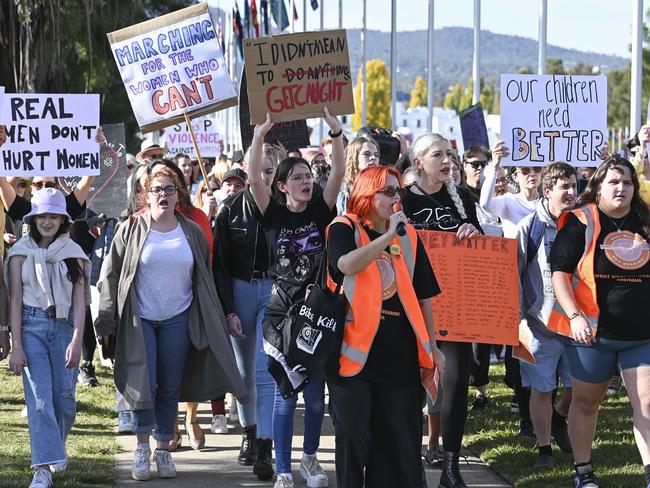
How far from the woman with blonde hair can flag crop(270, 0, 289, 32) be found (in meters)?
27.4

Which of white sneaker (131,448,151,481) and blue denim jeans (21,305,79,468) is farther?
white sneaker (131,448,151,481)

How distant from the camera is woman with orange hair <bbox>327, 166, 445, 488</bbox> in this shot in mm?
5984

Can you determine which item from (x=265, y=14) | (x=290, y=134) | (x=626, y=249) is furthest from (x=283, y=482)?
(x=265, y=14)

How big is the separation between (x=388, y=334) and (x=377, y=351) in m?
0.10

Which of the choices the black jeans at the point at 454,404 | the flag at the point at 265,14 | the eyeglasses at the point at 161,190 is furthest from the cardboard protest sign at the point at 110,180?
the flag at the point at 265,14

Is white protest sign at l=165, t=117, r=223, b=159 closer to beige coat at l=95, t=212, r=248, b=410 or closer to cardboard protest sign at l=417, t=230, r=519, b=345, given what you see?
beige coat at l=95, t=212, r=248, b=410

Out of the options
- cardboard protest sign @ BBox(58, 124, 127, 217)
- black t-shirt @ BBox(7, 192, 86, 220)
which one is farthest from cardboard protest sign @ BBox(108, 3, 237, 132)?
black t-shirt @ BBox(7, 192, 86, 220)

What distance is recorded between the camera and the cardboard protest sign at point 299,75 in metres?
8.02

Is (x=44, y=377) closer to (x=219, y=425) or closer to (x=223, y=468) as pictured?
(x=223, y=468)

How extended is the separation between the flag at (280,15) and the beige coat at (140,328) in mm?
27274

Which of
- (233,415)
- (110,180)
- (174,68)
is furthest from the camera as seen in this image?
(110,180)

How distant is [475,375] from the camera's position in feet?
32.9

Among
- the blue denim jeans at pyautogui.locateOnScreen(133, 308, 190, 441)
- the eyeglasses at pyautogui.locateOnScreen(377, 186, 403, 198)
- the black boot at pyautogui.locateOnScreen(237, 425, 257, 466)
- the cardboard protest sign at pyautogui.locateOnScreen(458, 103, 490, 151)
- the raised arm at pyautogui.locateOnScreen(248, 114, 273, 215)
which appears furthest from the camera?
the cardboard protest sign at pyautogui.locateOnScreen(458, 103, 490, 151)

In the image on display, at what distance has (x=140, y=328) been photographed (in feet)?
24.8
